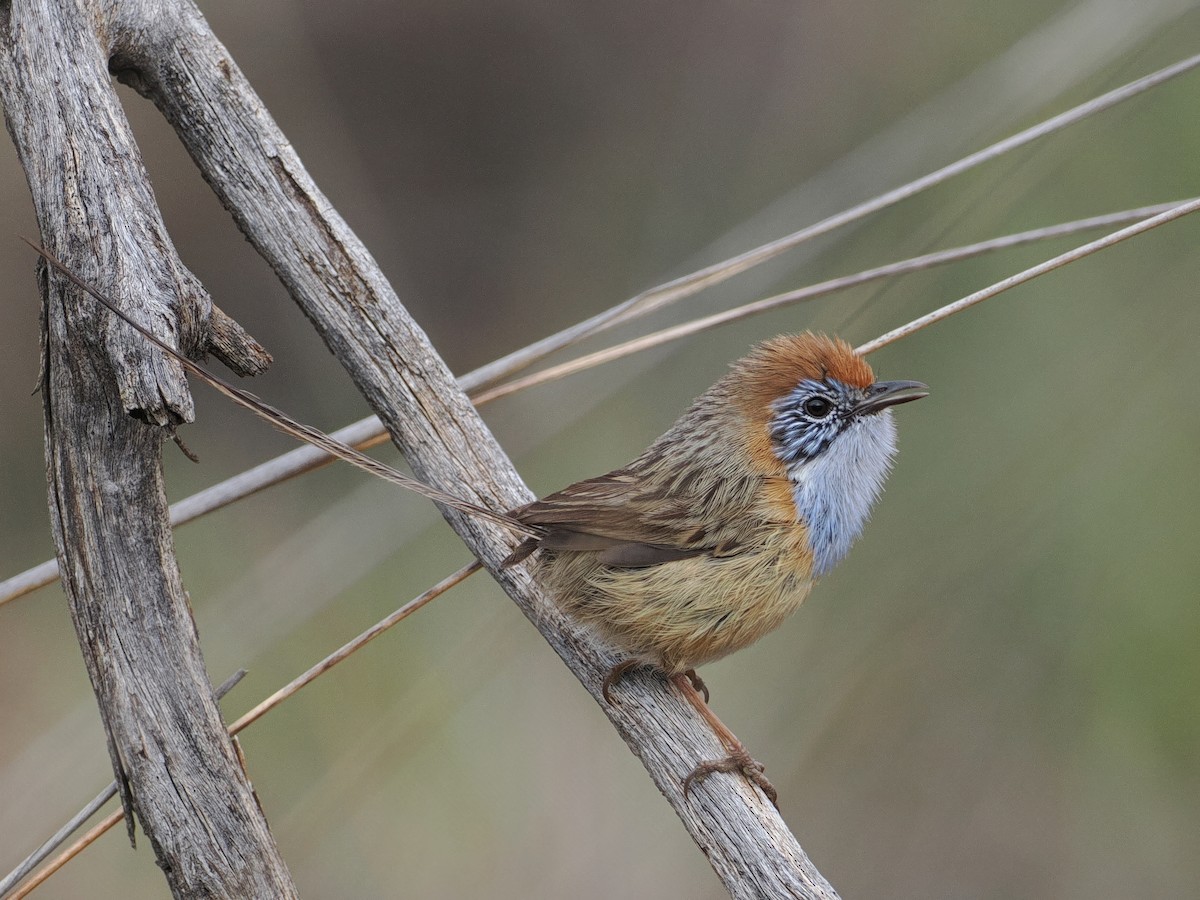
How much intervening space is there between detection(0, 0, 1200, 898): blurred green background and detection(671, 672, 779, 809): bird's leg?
145 centimetres

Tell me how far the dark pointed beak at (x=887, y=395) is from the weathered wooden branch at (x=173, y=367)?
3.18 feet

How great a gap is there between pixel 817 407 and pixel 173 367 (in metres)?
1.76

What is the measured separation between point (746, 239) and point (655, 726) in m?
2.28

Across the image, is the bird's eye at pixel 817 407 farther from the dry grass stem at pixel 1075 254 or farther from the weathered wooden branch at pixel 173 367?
the weathered wooden branch at pixel 173 367

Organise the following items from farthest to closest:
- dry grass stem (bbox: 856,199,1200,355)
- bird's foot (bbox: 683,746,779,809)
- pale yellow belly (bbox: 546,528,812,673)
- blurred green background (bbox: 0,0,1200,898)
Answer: blurred green background (bbox: 0,0,1200,898)
pale yellow belly (bbox: 546,528,812,673)
dry grass stem (bbox: 856,199,1200,355)
bird's foot (bbox: 683,746,779,809)

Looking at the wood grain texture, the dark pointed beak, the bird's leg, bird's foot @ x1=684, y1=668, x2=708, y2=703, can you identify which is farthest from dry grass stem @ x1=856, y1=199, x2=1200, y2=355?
the wood grain texture

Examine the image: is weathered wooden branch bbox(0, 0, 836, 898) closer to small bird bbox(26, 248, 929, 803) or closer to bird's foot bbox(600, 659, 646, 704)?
bird's foot bbox(600, 659, 646, 704)

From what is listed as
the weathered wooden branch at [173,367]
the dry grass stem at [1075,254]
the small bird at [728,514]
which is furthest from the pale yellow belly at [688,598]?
the dry grass stem at [1075,254]

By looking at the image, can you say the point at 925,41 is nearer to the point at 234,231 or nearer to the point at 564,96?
the point at 564,96

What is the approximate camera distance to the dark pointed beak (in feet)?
9.50

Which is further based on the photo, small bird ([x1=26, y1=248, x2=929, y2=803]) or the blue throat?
the blue throat

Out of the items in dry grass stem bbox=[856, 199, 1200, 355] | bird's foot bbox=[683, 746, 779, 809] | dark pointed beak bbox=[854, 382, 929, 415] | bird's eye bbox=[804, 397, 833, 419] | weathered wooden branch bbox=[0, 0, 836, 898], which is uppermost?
weathered wooden branch bbox=[0, 0, 836, 898]

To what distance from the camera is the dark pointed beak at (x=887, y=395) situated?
290 centimetres

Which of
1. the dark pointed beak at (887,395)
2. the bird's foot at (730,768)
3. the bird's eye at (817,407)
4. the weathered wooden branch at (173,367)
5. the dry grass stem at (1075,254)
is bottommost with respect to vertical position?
the bird's foot at (730,768)
